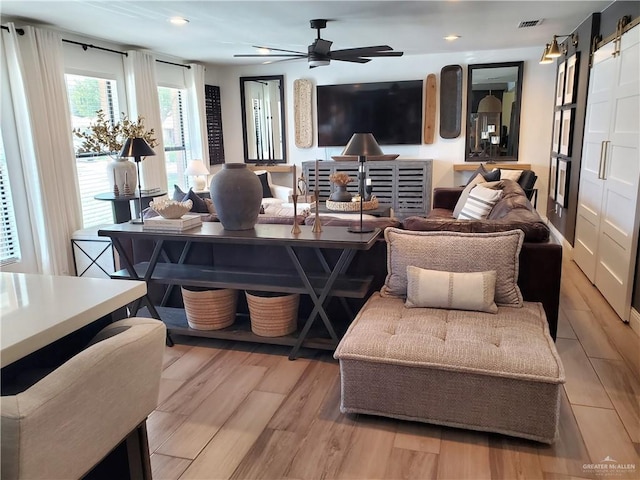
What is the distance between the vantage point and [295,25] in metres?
4.80

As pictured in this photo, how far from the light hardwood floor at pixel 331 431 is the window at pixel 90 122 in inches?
117

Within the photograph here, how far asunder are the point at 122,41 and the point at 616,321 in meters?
5.62

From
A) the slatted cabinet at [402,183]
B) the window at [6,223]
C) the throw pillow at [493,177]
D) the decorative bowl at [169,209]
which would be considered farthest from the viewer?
the slatted cabinet at [402,183]

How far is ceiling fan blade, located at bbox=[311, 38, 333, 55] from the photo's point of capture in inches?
172

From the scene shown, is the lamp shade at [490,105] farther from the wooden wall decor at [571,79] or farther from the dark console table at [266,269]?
the dark console table at [266,269]

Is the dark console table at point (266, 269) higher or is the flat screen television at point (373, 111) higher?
the flat screen television at point (373, 111)

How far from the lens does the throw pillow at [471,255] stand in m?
2.68

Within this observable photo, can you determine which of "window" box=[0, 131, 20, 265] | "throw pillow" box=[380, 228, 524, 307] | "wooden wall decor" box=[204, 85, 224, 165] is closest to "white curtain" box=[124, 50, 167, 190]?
"wooden wall decor" box=[204, 85, 224, 165]

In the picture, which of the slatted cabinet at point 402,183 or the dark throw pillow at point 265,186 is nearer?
the dark throw pillow at point 265,186

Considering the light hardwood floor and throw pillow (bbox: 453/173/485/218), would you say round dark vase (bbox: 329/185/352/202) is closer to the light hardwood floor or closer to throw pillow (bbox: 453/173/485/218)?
throw pillow (bbox: 453/173/485/218)

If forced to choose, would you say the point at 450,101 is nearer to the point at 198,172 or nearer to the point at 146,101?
the point at 198,172

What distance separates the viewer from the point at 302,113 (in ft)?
25.5

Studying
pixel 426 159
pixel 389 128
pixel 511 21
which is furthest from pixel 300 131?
pixel 511 21

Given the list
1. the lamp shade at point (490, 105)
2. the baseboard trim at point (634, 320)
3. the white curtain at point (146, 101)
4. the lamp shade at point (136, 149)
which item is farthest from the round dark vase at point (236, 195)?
the lamp shade at point (490, 105)
